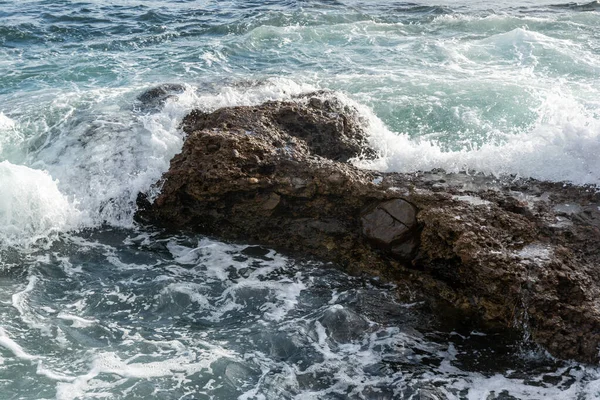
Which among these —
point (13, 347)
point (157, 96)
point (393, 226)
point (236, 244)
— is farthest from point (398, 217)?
point (157, 96)

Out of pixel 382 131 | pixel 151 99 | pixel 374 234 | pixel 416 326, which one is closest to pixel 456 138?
pixel 382 131

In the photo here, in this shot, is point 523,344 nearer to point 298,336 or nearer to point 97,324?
point 298,336

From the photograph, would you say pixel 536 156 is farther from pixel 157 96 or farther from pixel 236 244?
pixel 157 96

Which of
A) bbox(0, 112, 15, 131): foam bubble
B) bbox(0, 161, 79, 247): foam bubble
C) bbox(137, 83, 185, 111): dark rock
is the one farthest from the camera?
bbox(137, 83, 185, 111): dark rock

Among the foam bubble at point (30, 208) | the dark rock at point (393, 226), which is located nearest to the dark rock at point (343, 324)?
the dark rock at point (393, 226)

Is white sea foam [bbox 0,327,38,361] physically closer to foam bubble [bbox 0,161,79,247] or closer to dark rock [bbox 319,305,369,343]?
foam bubble [bbox 0,161,79,247]

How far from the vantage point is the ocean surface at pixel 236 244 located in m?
4.16

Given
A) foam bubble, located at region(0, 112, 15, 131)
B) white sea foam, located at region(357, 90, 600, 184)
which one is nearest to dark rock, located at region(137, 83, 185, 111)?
foam bubble, located at region(0, 112, 15, 131)

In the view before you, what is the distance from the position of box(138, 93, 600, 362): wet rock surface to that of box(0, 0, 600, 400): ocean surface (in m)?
0.21

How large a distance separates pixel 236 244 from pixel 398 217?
61.8 inches

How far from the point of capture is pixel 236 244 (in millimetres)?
5719

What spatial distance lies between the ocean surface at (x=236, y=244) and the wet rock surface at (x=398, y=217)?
0.69 feet

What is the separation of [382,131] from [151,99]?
3.38 m

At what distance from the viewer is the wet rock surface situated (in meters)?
4.45
